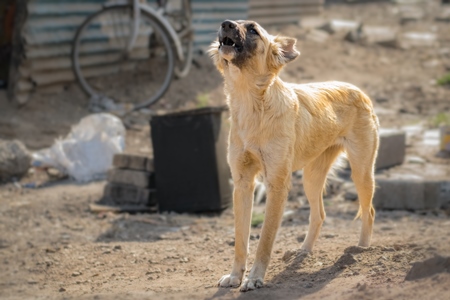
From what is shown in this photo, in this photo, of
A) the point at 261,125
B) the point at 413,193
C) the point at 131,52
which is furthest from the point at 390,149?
the point at 131,52

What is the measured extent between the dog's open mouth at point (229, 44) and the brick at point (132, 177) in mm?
3408

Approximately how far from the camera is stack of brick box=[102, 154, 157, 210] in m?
8.41

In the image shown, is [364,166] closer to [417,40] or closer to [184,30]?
[184,30]

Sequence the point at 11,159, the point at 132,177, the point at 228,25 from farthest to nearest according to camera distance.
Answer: the point at 11,159 → the point at 132,177 → the point at 228,25

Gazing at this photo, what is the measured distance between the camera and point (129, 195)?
8.52m

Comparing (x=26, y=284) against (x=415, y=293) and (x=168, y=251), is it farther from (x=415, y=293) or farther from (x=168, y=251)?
(x=415, y=293)

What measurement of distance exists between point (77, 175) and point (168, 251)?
291cm

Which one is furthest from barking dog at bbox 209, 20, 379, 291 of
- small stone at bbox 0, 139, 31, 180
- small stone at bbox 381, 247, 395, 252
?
small stone at bbox 0, 139, 31, 180

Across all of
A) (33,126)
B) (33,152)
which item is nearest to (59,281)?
(33,152)

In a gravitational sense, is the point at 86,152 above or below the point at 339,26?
below

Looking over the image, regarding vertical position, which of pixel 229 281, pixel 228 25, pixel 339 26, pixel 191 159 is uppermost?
pixel 228 25

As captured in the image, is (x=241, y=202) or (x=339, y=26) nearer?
(x=241, y=202)

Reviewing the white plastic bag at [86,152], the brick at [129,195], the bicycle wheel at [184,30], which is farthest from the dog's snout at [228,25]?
the bicycle wheel at [184,30]

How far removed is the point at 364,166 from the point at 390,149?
367cm
